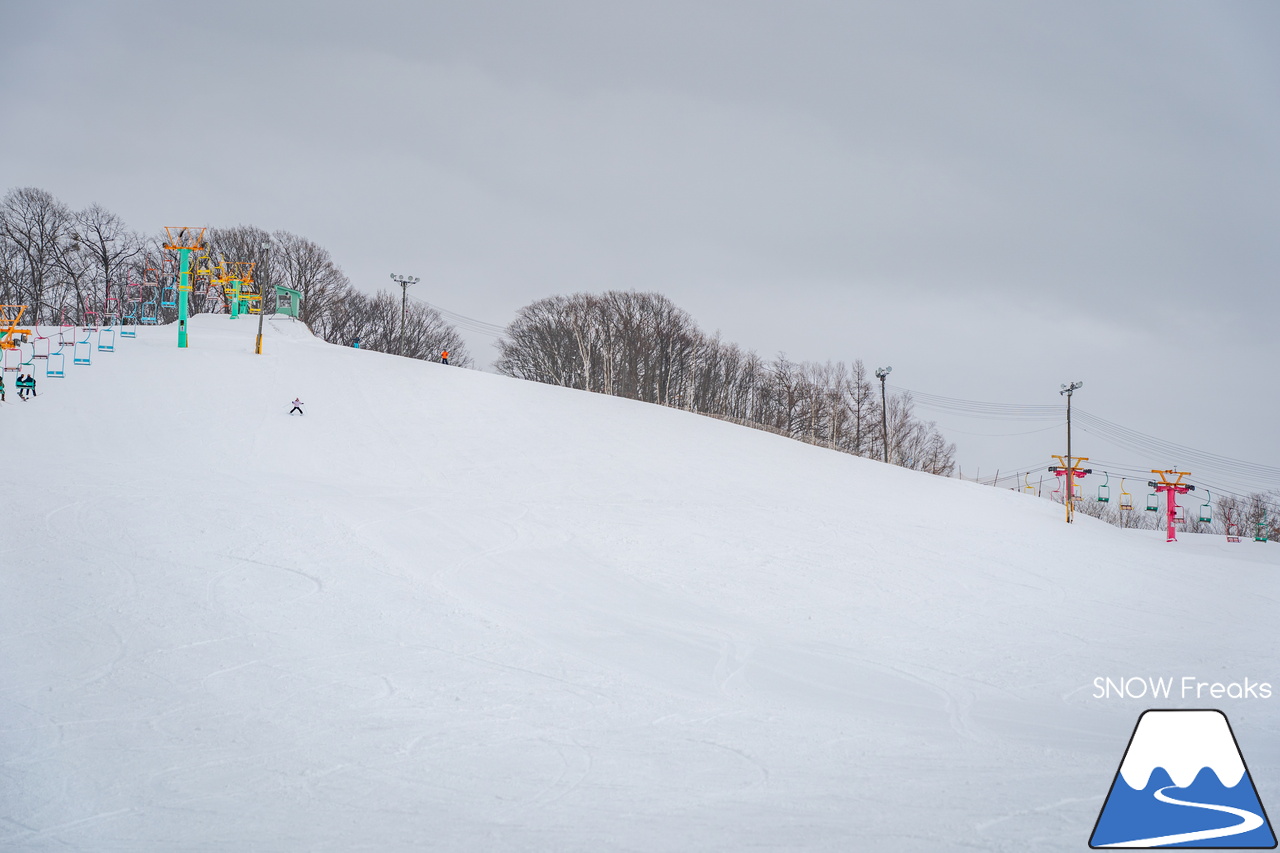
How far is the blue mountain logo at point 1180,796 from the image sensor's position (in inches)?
218

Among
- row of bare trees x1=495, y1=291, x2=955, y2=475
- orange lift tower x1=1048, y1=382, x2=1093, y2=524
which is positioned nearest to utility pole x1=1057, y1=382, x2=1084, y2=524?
orange lift tower x1=1048, y1=382, x2=1093, y2=524

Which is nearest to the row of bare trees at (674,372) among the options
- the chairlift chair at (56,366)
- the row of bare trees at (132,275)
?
the row of bare trees at (132,275)

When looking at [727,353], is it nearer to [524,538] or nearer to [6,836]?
[524,538]

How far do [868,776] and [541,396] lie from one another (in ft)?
94.5

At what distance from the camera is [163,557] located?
12.9 meters

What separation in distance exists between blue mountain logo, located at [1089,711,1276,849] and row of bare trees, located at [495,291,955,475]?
2043 inches

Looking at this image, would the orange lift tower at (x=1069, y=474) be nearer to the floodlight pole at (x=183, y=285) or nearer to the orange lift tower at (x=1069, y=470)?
the orange lift tower at (x=1069, y=470)

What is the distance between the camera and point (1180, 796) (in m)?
5.66

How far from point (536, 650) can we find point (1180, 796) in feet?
24.7

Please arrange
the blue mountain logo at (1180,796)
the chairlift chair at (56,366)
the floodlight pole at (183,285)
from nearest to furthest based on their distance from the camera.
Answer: the blue mountain logo at (1180,796) → the chairlift chair at (56,366) → the floodlight pole at (183,285)

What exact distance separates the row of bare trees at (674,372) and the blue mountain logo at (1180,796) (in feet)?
170

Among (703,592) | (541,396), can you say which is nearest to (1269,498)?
(541,396)

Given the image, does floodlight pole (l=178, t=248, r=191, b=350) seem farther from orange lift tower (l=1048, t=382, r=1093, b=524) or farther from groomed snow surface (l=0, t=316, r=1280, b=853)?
orange lift tower (l=1048, t=382, r=1093, b=524)

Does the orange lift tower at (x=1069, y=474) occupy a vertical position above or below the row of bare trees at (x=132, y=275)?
below
